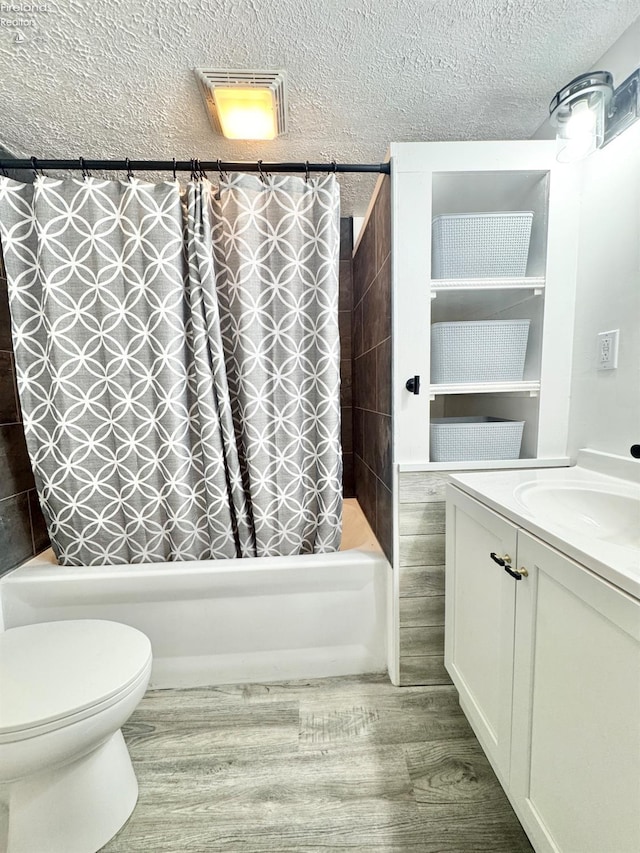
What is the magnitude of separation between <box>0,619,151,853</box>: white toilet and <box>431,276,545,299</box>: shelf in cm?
153

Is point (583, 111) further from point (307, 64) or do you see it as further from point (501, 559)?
point (501, 559)

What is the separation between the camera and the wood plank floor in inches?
35.5

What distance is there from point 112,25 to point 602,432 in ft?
6.34

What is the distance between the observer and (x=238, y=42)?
40.2 inches

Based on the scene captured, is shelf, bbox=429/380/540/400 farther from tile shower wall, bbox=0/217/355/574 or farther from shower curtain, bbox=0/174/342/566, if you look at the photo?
tile shower wall, bbox=0/217/355/574

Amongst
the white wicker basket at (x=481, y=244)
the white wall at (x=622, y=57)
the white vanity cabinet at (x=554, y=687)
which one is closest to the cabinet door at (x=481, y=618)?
the white vanity cabinet at (x=554, y=687)

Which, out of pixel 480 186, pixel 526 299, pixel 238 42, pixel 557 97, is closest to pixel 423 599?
pixel 526 299

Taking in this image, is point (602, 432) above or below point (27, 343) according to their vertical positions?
below

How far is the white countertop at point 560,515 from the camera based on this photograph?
550mm

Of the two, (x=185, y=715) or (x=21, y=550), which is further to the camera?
(x=21, y=550)

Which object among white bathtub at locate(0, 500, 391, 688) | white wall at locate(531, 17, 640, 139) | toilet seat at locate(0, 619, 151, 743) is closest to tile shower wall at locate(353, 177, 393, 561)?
white bathtub at locate(0, 500, 391, 688)

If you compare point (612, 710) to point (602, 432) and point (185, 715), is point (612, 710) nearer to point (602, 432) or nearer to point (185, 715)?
point (602, 432)

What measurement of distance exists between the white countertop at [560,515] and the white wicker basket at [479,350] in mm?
379

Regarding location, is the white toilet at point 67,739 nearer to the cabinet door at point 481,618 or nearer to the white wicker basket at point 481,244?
the cabinet door at point 481,618
